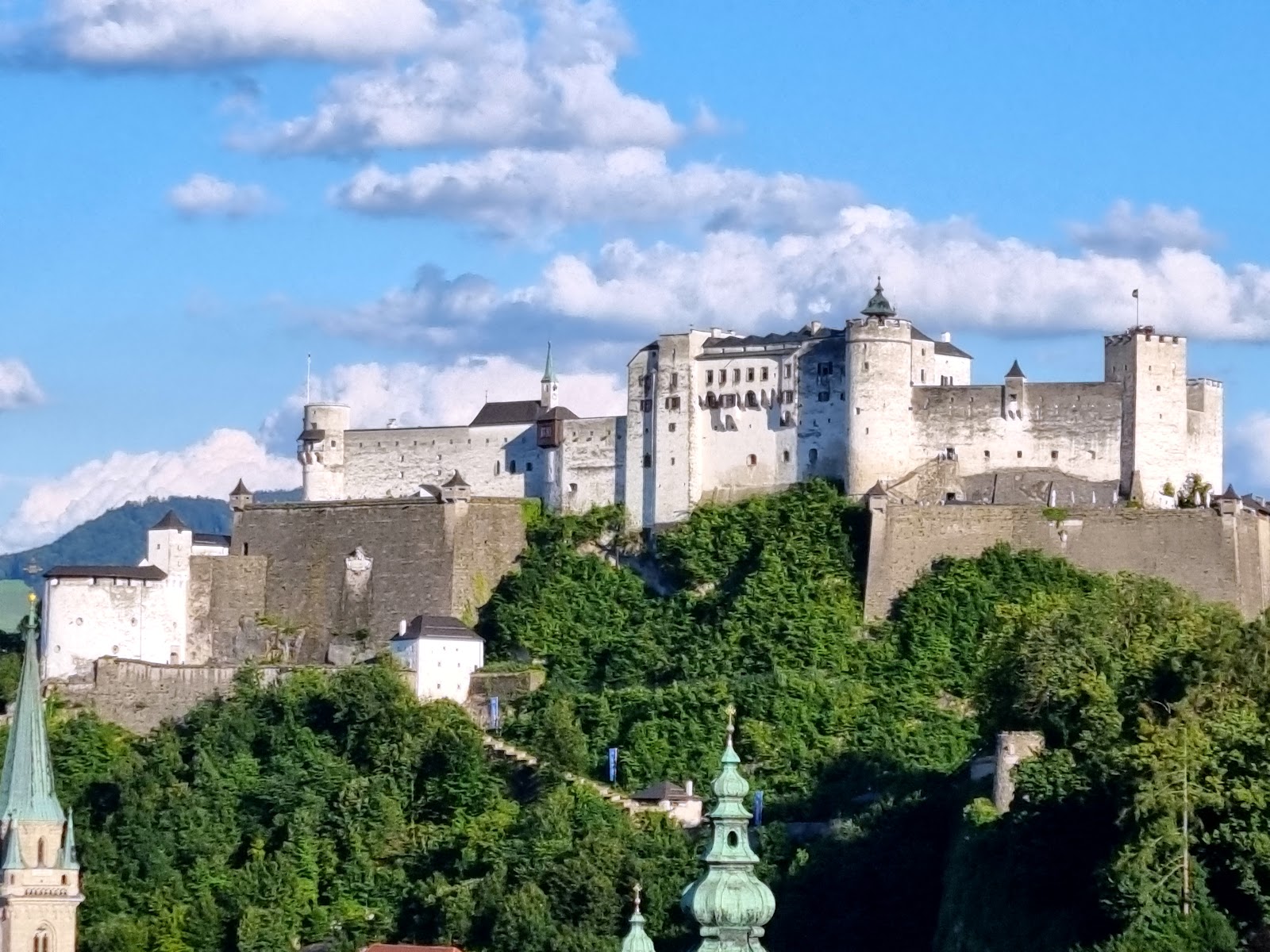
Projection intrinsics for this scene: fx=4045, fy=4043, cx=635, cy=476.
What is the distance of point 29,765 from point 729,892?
4264cm

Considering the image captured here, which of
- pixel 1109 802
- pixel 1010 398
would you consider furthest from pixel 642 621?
pixel 1109 802

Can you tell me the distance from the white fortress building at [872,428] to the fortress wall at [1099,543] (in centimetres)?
84

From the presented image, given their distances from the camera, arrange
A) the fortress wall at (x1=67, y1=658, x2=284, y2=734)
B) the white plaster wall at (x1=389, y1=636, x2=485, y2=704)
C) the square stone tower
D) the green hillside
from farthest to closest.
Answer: the fortress wall at (x1=67, y1=658, x2=284, y2=734) < the white plaster wall at (x1=389, y1=636, x2=485, y2=704) < the square stone tower < the green hillside

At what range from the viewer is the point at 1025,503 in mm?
89125

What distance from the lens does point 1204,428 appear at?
9000 centimetres

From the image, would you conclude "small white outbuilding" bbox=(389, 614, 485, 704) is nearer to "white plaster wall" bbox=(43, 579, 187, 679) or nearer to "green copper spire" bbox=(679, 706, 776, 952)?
"white plaster wall" bbox=(43, 579, 187, 679)

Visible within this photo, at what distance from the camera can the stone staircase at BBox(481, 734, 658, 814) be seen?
271 feet

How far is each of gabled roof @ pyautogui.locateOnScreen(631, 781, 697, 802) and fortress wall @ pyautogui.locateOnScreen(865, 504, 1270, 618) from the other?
25.1 feet

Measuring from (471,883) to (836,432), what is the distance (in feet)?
→ 51.0

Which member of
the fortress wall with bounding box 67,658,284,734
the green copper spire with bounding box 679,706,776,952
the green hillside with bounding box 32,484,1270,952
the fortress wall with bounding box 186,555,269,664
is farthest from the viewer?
the fortress wall with bounding box 186,555,269,664

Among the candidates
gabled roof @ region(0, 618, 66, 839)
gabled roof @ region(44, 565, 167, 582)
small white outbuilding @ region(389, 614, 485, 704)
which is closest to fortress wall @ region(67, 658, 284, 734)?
gabled roof @ region(44, 565, 167, 582)

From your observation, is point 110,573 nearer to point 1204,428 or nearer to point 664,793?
point 664,793

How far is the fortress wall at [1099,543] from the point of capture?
289 ft

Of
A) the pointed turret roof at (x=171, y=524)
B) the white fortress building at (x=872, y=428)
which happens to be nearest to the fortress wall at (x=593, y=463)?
the white fortress building at (x=872, y=428)
